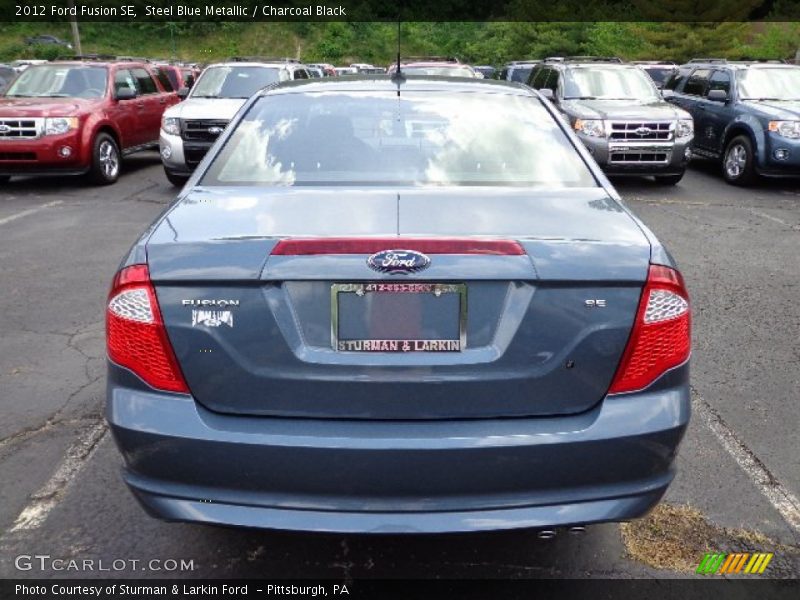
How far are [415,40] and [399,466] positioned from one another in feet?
225

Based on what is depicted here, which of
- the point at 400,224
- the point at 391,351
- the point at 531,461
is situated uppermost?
the point at 400,224

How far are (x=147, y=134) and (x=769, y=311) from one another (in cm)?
1089

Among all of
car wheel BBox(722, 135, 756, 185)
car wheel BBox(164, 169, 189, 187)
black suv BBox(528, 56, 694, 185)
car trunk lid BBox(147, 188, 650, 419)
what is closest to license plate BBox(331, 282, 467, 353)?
car trunk lid BBox(147, 188, 650, 419)

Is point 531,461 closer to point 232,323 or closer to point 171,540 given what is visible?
point 232,323

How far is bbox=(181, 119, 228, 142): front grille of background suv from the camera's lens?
1084cm

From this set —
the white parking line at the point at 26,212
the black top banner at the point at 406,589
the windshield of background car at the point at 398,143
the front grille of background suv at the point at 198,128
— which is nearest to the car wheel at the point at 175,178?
the front grille of background suv at the point at 198,128

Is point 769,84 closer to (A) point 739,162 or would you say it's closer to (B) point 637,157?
(A) point 739,162

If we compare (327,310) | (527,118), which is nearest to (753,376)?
(527,118)

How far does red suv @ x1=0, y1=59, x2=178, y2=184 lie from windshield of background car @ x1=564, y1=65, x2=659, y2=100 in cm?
713

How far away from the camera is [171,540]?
3.10 m

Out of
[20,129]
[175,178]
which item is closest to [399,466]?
[175,178]

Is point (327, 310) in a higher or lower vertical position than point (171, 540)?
higher

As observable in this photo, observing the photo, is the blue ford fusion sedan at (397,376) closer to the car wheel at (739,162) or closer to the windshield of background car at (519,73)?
the car wheel at (739,162)

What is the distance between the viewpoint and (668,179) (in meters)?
12.6
